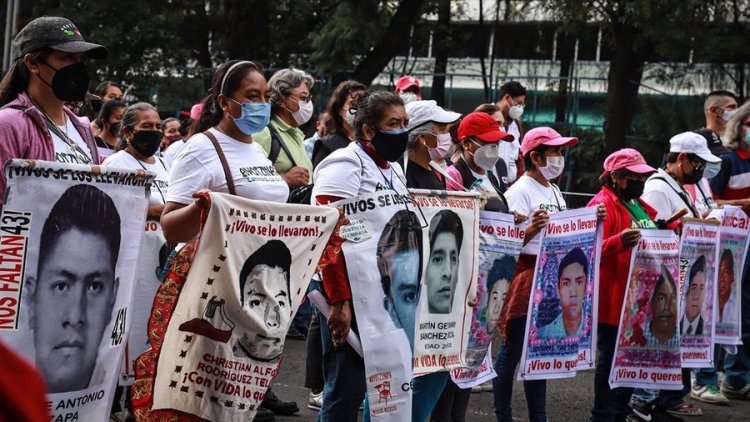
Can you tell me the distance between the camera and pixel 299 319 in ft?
33.9

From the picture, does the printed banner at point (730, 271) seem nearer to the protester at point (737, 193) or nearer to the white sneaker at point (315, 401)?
the protester at point (737, 193)

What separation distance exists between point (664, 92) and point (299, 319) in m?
13.0

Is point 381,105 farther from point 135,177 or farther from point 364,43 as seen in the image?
point 364,43

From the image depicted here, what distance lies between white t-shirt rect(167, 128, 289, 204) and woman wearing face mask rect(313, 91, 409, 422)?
0.34m

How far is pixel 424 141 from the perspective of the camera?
6.05 m

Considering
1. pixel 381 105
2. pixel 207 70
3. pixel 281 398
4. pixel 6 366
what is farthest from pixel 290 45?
pixel 6 366

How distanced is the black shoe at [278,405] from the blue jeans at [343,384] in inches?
83.8

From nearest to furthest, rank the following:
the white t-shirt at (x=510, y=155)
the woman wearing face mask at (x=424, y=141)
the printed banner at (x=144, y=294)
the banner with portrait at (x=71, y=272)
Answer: the banner with portrait at (x=71, y=272) < the woman wearing face mask at (x=424, y=141) < the printed banner at (x=144, y=294) < the white t-shirt at (x=510, y=155)

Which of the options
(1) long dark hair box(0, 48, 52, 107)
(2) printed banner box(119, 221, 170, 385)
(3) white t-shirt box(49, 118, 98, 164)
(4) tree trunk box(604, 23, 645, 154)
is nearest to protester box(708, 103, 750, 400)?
(2) printed banner box(119, 221, 170, 385)

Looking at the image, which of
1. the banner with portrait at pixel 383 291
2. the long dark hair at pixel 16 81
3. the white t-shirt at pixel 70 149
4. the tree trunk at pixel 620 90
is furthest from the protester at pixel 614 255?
the tree trunk at pixel 620 90

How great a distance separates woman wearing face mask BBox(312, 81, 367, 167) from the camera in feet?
24.6

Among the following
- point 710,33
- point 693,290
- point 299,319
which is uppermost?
point 710,33

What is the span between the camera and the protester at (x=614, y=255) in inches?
281

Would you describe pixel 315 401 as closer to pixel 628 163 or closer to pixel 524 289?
pixel 524 289
